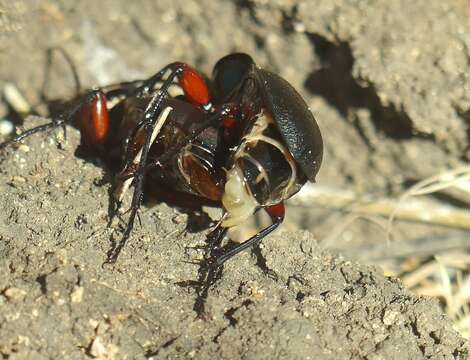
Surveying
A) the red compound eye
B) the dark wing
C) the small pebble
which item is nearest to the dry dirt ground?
the small pebble

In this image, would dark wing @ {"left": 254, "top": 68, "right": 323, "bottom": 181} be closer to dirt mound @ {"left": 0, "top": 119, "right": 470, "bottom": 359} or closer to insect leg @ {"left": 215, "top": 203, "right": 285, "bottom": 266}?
insect leg @ {"left": 215, "top": 203, "right": 285, "bottom": 266}

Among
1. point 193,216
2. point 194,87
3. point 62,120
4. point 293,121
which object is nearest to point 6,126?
point 62,120

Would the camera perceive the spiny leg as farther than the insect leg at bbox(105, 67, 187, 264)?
Yes

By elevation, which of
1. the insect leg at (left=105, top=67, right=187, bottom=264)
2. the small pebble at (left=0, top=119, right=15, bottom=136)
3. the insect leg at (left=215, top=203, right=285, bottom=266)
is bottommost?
the insect leg at (left=215, top=203, right=285, bottom=266)

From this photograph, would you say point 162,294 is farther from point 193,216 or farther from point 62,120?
point 62,120

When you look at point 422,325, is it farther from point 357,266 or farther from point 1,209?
point 1,209

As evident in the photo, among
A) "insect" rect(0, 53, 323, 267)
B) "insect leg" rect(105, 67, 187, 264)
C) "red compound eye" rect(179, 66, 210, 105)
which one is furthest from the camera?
"red compound eye" rect(179, 66, 210, 105)

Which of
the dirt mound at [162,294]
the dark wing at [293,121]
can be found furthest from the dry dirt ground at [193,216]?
the dark wing at [293,121]
